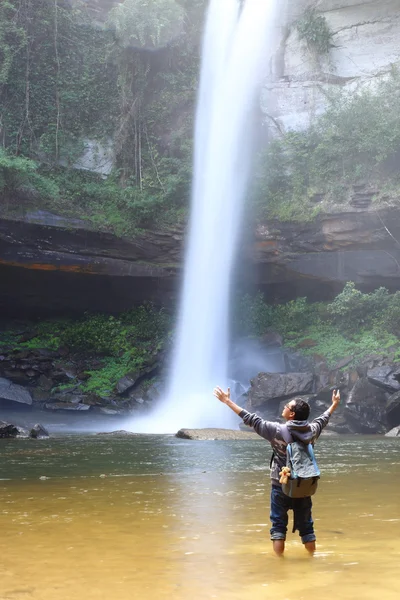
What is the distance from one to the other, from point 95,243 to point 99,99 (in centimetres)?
849

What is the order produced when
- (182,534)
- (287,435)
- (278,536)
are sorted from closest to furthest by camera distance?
(278,536) → (287,435) → (182,534)

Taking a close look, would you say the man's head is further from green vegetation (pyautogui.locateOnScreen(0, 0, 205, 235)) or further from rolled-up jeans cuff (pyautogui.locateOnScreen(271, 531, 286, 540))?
green vegetation (pyautogui.locateOnScreen(0, 0, 205, 235))

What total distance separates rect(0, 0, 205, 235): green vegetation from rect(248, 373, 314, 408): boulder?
8.41m

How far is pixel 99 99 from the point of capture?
29203 millimetres

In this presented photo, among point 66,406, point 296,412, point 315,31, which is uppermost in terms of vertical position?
point 315,31

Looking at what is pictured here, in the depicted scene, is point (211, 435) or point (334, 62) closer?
point (211, 435)

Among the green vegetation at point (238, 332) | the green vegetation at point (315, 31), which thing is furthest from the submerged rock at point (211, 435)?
the green vegetation at point (315, 31)

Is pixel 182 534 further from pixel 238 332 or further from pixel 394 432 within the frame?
pixel 238 332

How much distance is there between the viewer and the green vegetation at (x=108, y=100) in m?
26.0

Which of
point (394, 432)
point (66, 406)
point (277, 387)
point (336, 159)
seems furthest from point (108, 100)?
point (394, 432)

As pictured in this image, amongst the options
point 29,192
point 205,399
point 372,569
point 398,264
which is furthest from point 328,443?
point 29,192

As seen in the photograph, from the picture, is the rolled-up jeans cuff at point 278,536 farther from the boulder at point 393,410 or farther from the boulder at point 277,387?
the boulder at point 277,387

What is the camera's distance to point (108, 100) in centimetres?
2927

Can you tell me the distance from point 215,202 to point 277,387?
9551mm
